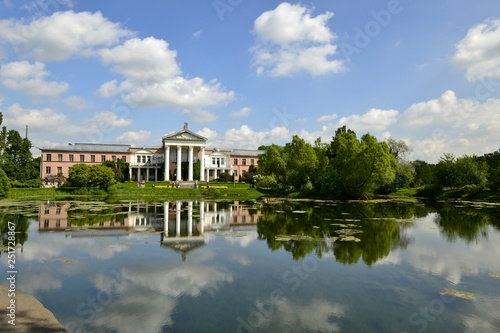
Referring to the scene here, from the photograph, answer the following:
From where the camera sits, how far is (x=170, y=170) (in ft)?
258

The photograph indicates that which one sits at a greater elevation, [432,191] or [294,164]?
[294,164]

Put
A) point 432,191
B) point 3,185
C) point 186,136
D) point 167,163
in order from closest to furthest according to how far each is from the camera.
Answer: point 3,185 < point 432,191 < point 167,163 < point 186,136

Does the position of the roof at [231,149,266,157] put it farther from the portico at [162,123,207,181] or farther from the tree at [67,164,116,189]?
the tree at [67,164,116,189]

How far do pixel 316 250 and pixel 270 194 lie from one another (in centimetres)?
4220

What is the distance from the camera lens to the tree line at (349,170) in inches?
1833

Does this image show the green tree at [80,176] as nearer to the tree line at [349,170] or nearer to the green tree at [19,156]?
the green tree at [19,156]

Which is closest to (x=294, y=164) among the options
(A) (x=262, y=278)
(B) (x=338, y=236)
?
(B) (x=338, y=236)

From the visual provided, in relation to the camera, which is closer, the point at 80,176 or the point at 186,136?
the point at 80,176

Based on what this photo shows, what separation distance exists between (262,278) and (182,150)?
226 ft

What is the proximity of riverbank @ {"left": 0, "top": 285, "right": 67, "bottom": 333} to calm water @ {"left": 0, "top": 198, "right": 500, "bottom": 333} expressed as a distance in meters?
0.31

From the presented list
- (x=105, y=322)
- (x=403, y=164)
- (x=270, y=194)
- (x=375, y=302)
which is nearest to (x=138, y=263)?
(x=105, y=322)

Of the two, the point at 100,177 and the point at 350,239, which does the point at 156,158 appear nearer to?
the point at 100,177

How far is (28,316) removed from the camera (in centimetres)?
806

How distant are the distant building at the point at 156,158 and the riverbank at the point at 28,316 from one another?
6337 cm
